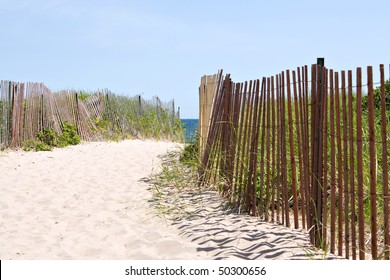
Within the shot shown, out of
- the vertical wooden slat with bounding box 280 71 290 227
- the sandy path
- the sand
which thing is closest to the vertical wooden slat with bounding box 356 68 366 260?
the sand

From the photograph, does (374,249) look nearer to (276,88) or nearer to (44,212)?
(276,88)

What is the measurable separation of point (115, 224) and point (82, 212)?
2.55 ft

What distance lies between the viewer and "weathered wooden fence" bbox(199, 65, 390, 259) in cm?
365

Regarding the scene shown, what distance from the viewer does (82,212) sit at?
241 inches

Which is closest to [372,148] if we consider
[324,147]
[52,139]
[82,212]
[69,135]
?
[324,147]

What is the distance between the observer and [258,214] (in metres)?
5.34

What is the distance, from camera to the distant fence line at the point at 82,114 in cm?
1218

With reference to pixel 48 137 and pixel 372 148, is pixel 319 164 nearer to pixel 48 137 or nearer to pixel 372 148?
pixel 372 148

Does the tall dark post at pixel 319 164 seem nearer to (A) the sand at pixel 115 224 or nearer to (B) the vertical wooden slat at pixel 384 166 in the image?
(A) the sand at pixel 115 224

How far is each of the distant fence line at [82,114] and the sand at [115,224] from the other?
12.0ft

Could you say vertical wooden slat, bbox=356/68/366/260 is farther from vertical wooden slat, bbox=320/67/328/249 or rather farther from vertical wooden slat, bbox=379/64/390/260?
vertical wooden slat, bbox=320/67/328/249

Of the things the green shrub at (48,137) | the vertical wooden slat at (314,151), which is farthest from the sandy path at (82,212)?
the green shrub at (48,137)

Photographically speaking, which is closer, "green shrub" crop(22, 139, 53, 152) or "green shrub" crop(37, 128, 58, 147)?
"green shrub" crop(22, 139, 53, 152)

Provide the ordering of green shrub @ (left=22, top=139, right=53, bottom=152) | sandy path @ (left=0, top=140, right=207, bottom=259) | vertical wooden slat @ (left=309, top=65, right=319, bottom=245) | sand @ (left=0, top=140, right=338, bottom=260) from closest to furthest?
vertical wooden slat @ (left=309, top=65, right=319, bottom=245) < sand @ (left=0, top=140, right=338, bottom=260) < sandy path @ (left=0, top=140, right=207, bottom=259) < green shrub @ (left=22, top=139, right=53, bottom=152)
